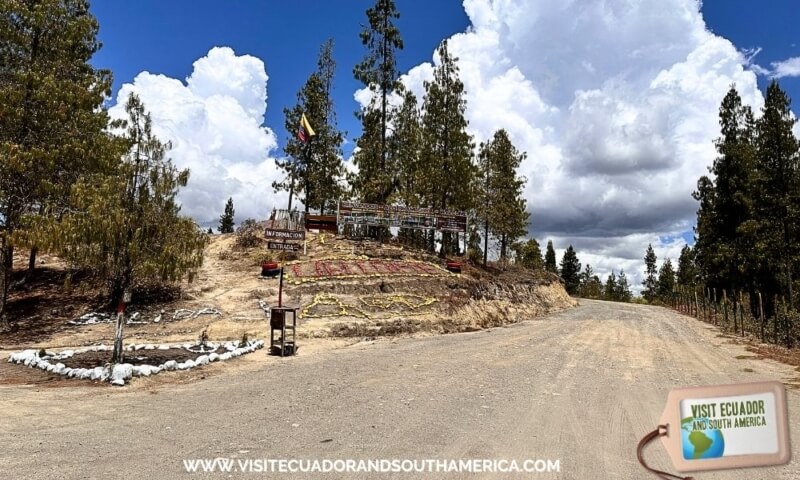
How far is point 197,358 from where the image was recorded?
465 inches

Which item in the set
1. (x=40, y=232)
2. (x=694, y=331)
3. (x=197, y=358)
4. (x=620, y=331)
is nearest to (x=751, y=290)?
(x=694, y=331)

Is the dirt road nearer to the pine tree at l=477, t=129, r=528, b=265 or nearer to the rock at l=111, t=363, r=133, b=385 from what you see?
the rock at l=111, t=363, r=133, b=385

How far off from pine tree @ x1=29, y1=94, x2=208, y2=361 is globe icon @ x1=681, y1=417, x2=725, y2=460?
10.9 m

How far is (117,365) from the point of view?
32.3 ft

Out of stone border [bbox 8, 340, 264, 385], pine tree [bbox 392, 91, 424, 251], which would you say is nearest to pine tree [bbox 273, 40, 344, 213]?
pine tree [bbox 392, 91, 424, 251]

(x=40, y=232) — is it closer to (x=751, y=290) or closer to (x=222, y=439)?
(x=222, y=439)

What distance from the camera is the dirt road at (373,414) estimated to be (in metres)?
5.54

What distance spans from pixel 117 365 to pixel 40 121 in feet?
37.0

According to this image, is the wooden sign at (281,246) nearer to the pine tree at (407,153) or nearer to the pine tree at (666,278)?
the pine tree at (407,153)

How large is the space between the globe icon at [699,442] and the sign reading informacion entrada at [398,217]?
1101 inches

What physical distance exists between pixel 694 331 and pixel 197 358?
21722 mm

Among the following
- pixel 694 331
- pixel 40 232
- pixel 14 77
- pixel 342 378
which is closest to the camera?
pixel 342 378

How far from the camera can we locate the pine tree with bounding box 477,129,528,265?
3928 cm

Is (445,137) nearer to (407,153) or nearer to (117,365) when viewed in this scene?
(407,153)
